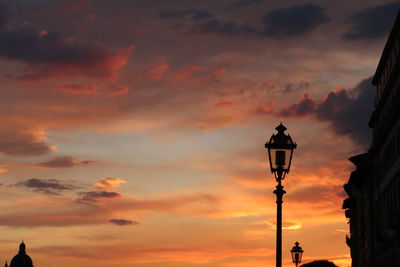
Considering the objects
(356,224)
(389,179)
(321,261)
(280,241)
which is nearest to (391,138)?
(389,179)

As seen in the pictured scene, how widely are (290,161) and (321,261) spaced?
21.4 m

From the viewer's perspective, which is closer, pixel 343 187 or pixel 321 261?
pixel 321 261

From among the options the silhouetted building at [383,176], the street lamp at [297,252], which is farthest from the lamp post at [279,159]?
the silhouetted building at [383,176]

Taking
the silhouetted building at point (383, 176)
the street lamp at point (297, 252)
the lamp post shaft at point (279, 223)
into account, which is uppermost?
the silhouetted building at point (383, 176)

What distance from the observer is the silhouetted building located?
68.1 metres

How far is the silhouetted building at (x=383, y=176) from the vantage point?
68.1 metres

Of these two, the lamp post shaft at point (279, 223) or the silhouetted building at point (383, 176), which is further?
the silhouetted building at point (383, 176)

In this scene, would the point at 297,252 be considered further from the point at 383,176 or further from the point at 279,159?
the point at 279,159

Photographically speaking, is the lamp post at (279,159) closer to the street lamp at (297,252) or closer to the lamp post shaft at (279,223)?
the lamp post shaft at (279,223)

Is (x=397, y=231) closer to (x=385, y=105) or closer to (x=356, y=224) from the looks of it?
(x=385, y=105)

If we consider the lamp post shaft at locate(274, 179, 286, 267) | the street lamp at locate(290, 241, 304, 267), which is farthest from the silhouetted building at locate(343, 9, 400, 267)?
the lamp post shaft at locate(274, 179, 286, 267)

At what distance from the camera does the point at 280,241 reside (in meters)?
26.8

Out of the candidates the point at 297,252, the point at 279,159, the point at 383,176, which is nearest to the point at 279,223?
the point at 279,159

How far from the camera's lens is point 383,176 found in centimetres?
7800
